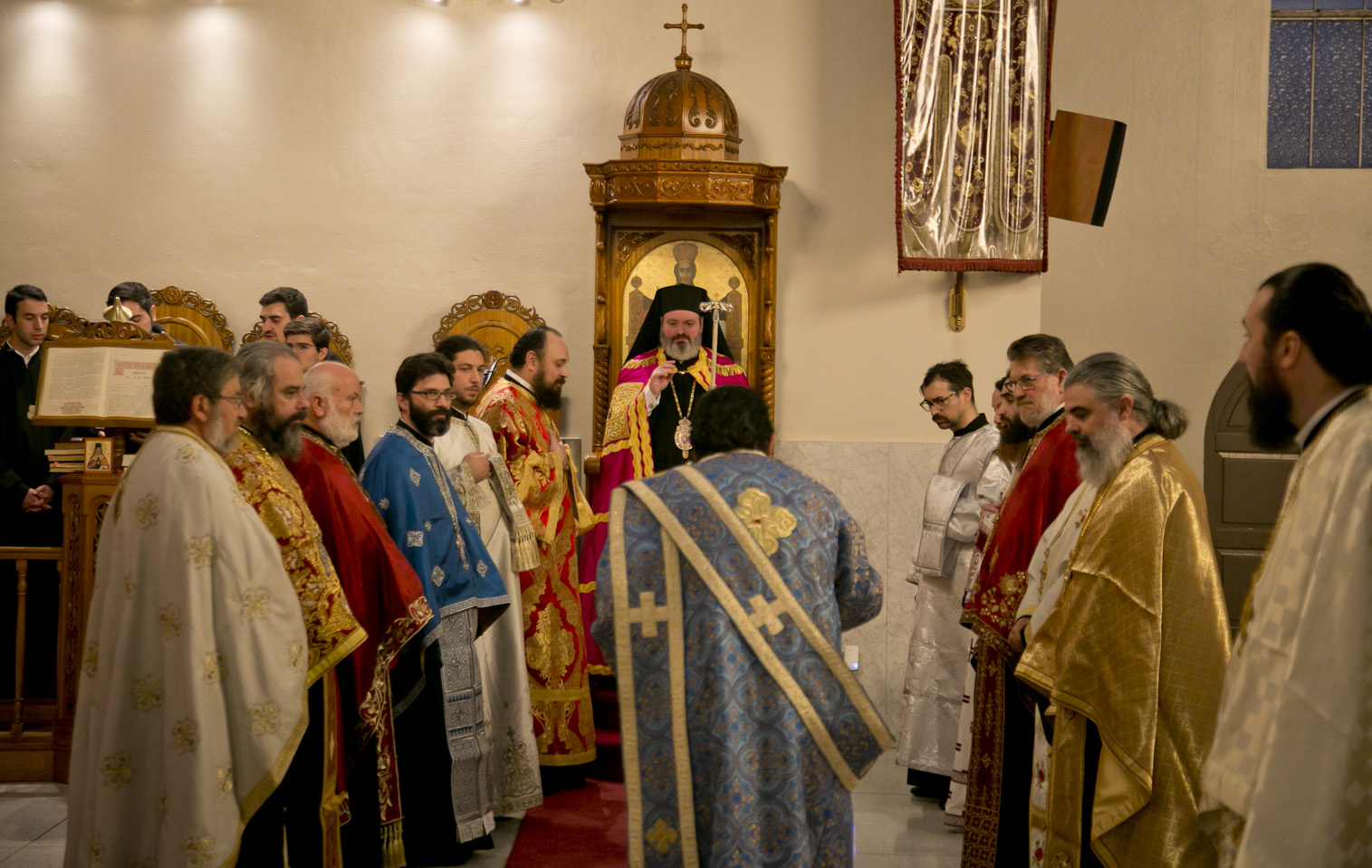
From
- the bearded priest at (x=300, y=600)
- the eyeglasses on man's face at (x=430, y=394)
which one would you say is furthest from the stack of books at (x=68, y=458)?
the bearded priest at (x=300, y=600)

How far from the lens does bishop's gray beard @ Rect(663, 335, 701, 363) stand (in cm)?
659

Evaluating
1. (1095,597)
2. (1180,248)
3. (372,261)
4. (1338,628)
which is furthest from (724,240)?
(1338,628)

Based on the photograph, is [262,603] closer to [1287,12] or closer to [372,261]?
[372,261]

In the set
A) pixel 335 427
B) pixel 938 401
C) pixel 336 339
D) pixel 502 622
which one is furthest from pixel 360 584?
pixel 336 339

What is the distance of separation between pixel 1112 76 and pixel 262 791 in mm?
7831

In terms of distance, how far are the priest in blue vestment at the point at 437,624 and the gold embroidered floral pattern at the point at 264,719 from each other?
3.01ft

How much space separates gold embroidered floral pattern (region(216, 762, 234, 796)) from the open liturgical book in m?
2.27

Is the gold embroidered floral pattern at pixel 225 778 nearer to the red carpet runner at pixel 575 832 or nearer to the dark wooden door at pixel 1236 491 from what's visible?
the red carpet runner at pixel 575 832

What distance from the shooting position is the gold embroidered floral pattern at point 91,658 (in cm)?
323

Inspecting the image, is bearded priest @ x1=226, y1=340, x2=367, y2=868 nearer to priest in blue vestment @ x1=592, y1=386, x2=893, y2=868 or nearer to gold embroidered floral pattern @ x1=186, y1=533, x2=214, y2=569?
gold embroidered floral pattern @ x1=186, y1=533, x2=214, y2=569

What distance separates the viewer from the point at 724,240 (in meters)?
7.30

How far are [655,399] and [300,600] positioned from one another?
3238 mm

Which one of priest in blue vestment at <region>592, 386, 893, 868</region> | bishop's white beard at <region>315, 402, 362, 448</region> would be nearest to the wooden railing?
bishop's white beard at <region>315, 402, 362, 448</region>

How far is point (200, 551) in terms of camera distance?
3193 mm
